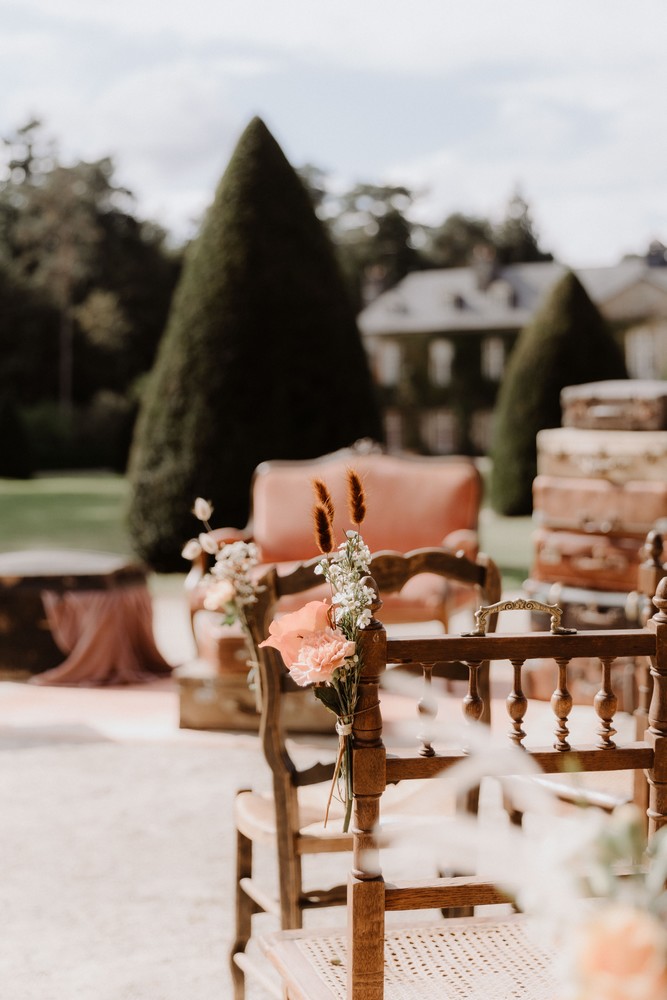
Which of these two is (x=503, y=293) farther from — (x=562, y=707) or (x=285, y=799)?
(x=562, y=707)

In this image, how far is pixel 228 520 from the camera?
1327 centimetres

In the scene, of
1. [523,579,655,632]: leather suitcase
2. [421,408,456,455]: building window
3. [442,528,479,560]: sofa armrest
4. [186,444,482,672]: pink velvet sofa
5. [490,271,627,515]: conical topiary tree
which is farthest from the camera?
[421,408,456,455]: building window

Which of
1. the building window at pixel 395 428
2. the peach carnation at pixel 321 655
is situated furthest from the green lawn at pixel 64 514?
the building window at pixel 395 428

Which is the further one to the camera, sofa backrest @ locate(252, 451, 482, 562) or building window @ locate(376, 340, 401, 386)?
building window @ locate(376, 340, 401, 386)

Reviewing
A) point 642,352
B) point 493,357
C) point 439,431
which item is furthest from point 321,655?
point 493,357

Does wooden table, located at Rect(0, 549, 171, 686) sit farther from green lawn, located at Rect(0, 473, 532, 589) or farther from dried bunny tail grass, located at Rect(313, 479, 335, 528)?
dried bunny tail grass, located at Rect(313, 479, 335, 528)

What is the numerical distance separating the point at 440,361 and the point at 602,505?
3561cm

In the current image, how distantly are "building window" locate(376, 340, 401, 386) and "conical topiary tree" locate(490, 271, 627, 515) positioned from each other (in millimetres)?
23033

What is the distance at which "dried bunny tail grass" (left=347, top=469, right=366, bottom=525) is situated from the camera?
2000mm

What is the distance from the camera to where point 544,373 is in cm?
2019

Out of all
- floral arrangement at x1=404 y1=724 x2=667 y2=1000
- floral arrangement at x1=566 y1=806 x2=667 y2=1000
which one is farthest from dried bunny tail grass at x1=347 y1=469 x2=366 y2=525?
floral arrangement at x1=566 y1=806 x2=667 y2=1000

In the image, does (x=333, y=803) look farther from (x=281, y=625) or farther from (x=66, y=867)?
(x=66, y=867)

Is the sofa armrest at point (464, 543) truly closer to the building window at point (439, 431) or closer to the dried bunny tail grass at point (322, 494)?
the dried bunny tail grass at point (322, 494)

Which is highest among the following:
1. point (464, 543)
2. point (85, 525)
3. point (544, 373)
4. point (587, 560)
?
point (544, 373)
